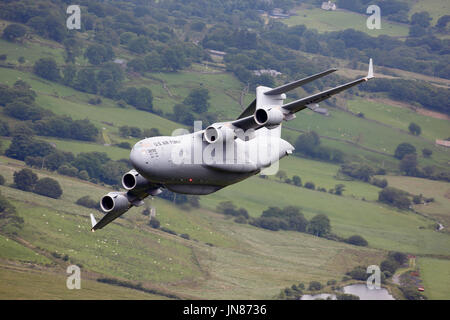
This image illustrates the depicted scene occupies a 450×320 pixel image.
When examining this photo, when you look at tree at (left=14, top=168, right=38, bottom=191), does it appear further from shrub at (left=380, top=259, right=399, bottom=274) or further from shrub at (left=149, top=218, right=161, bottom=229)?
shrub at (left=380, top=259, right=399, bottom=274)

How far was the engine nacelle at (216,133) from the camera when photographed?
138ft

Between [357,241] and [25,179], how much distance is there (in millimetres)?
62175

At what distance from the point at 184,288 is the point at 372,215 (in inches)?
1938

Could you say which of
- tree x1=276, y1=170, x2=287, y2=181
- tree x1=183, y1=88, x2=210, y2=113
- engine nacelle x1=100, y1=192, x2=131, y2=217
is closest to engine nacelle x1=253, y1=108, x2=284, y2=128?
engine nacelle x1=100, y1=192, x2=131, y2=217

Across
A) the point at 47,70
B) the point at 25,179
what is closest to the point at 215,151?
the point at 25,179

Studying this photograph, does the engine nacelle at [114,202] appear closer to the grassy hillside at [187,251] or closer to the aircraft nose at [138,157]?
the aircraft nose at [138,157]

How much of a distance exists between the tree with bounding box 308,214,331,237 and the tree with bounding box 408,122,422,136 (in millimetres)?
60131

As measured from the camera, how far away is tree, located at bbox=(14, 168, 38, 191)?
5295 inches

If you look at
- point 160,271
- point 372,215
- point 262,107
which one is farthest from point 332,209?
point 262,107

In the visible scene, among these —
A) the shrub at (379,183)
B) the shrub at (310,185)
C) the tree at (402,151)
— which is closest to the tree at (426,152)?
the tree at (402,151)

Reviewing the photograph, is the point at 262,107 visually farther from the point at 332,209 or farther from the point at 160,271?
the point at 332,209

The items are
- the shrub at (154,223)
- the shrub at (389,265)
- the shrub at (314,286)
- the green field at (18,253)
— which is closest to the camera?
the green field at (18,253)

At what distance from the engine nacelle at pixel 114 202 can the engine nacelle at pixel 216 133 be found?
9573mm

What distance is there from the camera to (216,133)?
4194 centimetres
